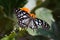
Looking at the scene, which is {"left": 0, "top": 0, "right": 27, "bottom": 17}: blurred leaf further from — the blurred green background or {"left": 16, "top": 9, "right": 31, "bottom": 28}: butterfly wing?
{"left": 16, "top": 9, "right": 31, "bottom": 28}: butterfly wing

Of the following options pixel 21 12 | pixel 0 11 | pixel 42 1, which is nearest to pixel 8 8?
pixel 0 11

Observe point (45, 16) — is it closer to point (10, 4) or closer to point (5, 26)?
point (10, 4)

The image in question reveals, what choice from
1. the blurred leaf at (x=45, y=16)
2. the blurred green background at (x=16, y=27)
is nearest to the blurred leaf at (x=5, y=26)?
the blurred green background at (x=16, y=27)

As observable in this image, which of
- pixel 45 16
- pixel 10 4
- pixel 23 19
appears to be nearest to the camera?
pixel 23 19

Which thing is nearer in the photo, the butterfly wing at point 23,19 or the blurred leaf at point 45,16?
the butterfly wing at point 23,19

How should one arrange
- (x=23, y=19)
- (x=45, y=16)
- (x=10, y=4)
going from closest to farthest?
(x=23, y=19)
(x=10, y=4)
(x=45, y=16)

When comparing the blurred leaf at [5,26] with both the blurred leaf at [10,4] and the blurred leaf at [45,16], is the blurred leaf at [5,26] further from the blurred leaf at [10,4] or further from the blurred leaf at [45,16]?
the blurred leaf at [45,16]

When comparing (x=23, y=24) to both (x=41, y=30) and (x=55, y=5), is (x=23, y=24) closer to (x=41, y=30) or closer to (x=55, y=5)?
(x=41, y=30)

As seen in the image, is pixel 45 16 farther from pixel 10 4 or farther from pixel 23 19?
pixel 23 19

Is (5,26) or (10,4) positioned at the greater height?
(10,4)

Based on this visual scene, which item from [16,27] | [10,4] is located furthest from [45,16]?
[16,27]

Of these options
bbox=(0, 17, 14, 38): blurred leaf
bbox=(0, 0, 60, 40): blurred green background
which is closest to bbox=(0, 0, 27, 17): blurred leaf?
bbox=(0, 0, 60, 40): blurred green background

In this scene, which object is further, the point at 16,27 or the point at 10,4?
the point at 10,4
